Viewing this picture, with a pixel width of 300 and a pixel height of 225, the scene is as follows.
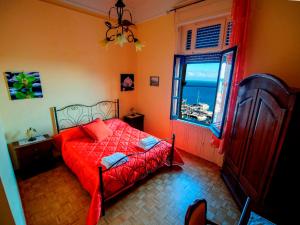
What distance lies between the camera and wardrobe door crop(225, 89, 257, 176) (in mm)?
1942

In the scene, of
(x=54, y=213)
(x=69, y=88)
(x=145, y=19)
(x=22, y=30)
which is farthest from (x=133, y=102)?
(x=54, y=213)

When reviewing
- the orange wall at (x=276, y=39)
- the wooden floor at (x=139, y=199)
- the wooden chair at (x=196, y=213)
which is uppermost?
the orange wall at (x=276, y=39)

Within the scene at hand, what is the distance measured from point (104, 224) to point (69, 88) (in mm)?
2607

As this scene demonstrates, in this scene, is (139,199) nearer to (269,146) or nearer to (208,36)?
(269,146)

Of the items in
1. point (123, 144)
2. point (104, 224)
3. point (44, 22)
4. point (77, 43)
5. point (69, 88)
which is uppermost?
point (44, 22)

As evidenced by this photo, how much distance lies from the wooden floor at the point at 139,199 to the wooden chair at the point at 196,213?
0.95m

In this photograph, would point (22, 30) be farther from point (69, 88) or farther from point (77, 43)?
point (69, 88)

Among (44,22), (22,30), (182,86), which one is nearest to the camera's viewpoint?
(22,30)

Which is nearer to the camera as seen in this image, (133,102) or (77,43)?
(77,43)

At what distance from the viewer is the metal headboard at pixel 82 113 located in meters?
3.12

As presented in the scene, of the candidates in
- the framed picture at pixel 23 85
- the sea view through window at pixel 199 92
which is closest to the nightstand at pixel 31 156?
the framed picture at pixel 23 85

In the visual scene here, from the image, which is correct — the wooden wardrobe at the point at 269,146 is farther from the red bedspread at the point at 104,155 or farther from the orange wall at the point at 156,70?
the orange wall at the point at 156,70

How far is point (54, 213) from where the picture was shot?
1.98 m

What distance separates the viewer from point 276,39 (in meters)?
2.04
